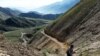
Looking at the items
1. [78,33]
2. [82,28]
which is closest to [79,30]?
[82,28]

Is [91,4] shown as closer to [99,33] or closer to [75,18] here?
[75,18]

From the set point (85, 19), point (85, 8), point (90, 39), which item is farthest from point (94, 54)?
A: point (85, 8)

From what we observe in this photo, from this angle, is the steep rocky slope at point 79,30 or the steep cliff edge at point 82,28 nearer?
the steep cliff edge at point 82,28

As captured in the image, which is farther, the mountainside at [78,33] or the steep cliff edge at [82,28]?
the mountainside at [78,33]

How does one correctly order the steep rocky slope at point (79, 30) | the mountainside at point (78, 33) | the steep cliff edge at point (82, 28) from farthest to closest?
1. the steep rocky slope at point (79, 30)
2. the mountainside at point (78, 33)
3. the steep cliff edge at point (82, 28)

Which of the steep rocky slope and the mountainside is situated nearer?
the mountainside

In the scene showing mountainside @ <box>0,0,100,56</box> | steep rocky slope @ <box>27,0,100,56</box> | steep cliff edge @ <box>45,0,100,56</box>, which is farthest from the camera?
steep rocky slope @ <box>27,0,100,56</box>

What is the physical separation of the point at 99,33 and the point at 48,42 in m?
30.3

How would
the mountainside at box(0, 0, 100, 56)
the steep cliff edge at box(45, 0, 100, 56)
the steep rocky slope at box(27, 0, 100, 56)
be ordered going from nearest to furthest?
the steep cliff edge at box(45, 0, 100, 56) → the mountainside at box(0, 0, 100, 56) → the steep rocky slope at box(27, 0, 100, 56)

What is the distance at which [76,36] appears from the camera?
77.2 metres

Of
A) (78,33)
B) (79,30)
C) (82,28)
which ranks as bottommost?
(78,33)

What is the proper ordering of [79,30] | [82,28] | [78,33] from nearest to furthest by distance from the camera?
1. [78,33]
2. [82,28]
3. [79,30]

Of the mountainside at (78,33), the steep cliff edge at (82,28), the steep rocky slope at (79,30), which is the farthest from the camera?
the steep rocky slope at (79,30)

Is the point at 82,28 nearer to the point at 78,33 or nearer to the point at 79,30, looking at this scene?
the point at 79,30
